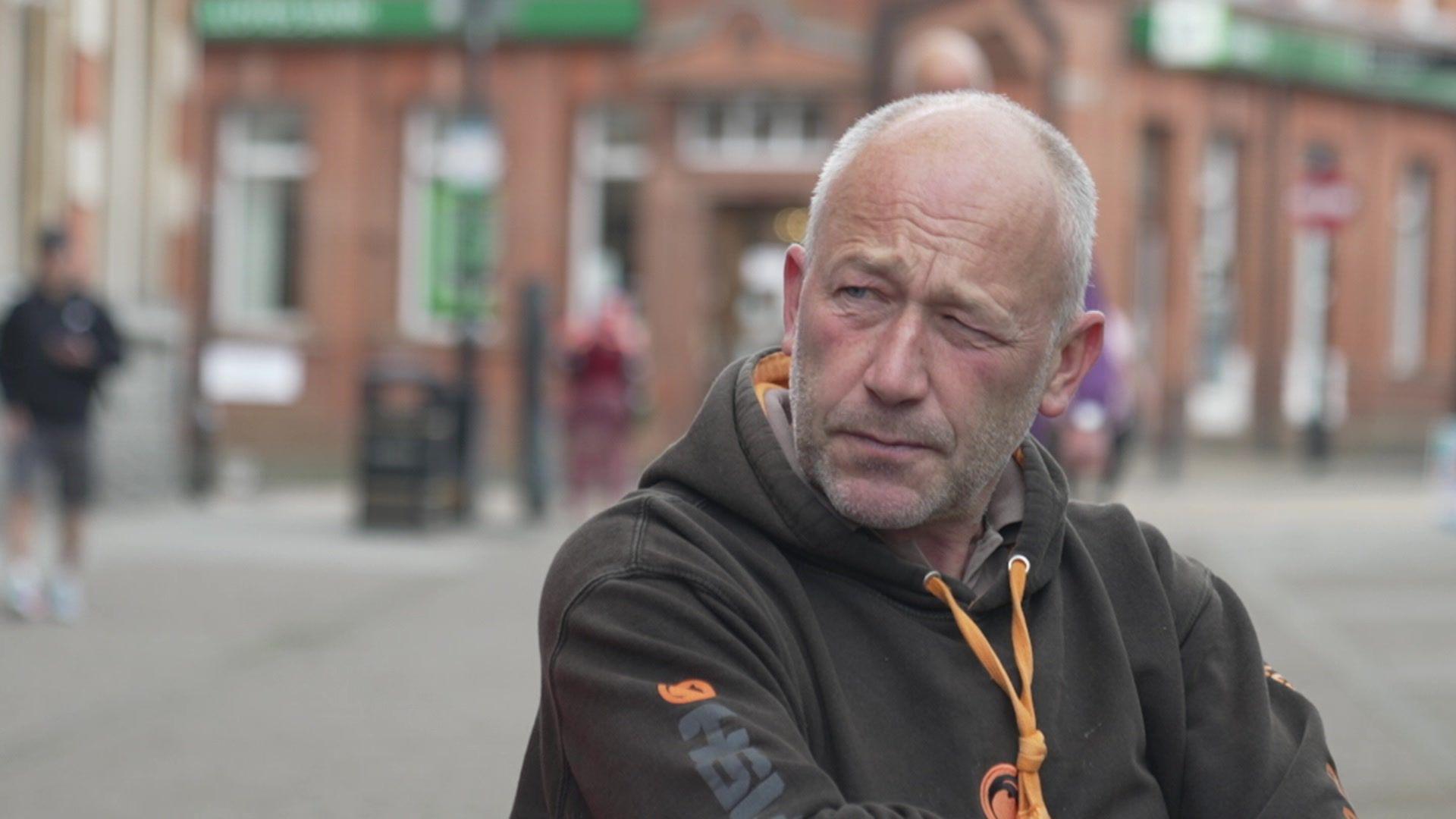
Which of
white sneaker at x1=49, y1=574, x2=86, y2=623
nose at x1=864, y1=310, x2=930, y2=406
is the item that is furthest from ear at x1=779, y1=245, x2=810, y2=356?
white sneaker at x1=49, y1=574, x2=86, y2=623

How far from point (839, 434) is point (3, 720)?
541cm

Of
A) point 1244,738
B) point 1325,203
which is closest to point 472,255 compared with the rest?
point 1325,203

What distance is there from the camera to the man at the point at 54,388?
9.76 metres

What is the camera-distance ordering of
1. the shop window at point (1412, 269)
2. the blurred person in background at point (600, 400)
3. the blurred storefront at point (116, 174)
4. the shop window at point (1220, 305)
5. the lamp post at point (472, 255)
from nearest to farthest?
the blurred storefront at point (116, 174)
the lamp post at point (472, 255)
the blurred person in background at point (600, 400)
the shop window at point (1220, 305)
the shop window at point (1412, 269)

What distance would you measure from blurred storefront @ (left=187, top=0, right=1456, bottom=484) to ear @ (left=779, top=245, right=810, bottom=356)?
1989 cm

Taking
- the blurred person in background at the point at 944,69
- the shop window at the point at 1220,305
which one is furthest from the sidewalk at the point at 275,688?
the shop window at the point at 1220,305

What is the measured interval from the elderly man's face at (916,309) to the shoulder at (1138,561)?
0.27 m

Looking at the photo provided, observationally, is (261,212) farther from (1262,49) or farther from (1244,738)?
(1244,738)

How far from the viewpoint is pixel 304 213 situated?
24.4 m

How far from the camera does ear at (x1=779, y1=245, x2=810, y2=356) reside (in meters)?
2.21

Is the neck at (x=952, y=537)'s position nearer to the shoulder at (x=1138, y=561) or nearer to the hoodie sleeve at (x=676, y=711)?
the shoulder at (x=1138, y=561)

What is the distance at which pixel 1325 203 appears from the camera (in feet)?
73.2

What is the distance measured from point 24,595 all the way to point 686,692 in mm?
8100

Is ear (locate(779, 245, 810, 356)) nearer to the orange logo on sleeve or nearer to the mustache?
the mustache
